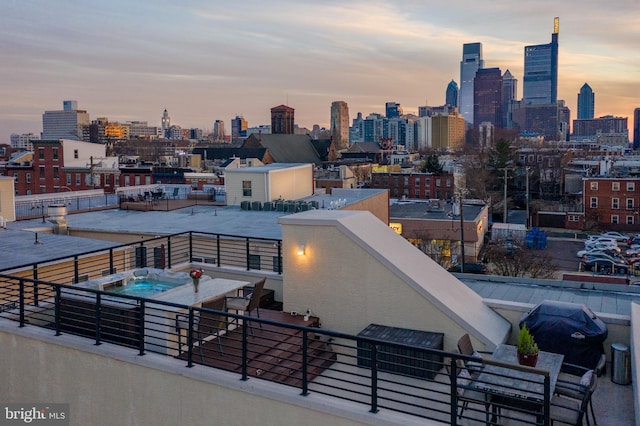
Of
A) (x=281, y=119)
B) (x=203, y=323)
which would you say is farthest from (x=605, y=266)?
(x=281, y=119)

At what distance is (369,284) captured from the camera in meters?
8.66

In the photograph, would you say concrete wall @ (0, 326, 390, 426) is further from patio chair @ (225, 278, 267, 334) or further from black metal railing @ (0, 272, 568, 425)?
patio chair @ (225, 278, 267, 334)

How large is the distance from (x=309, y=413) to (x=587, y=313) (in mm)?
4571

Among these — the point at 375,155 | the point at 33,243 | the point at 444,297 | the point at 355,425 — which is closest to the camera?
the point at 355,425

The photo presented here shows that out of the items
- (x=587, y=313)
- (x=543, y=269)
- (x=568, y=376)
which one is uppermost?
(x=587, y=313)

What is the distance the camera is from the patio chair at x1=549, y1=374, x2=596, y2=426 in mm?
5570

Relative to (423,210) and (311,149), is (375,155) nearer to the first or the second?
(311,149)

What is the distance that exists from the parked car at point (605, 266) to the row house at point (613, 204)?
17.5 metres

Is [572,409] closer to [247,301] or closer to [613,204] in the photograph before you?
[247,301]

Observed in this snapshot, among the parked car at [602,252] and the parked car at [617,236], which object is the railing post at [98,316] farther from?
the parked car at [617,236]

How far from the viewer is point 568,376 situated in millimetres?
7523

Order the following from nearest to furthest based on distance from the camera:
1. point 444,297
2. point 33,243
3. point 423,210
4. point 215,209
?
1. point 444,297
2. point 33,243
3. point 215,209
4. point 423,210

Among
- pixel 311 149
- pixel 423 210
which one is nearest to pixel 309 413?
pixel 423 210

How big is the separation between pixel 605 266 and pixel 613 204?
20.5 m
